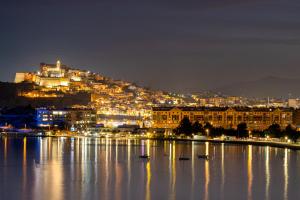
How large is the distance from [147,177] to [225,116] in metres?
56.4

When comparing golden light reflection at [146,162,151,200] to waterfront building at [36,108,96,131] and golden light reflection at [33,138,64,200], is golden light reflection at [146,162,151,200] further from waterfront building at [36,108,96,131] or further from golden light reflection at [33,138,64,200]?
waterfront building at [36,108,96,131]

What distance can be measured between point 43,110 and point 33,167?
7263cm

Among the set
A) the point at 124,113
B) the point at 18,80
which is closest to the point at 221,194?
the point at 124,113

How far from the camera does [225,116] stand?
8794 cm

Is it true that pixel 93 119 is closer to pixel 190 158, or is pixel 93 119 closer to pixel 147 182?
pixel 190 158

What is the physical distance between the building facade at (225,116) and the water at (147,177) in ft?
134

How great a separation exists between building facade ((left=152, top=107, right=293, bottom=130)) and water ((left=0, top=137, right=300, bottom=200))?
4071cm

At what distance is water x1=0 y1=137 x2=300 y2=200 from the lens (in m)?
27.0

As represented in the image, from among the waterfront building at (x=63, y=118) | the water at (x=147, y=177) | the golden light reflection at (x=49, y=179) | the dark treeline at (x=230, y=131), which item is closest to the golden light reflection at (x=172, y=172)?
the water at (x=147, y=177)

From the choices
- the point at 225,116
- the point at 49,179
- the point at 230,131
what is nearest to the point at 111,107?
the point at 225,116

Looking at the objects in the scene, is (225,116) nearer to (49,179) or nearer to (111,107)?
(111,107)

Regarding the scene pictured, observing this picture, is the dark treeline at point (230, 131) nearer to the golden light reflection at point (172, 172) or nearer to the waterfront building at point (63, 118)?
the golden light reflection at point (172, 172)

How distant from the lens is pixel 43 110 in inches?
4291

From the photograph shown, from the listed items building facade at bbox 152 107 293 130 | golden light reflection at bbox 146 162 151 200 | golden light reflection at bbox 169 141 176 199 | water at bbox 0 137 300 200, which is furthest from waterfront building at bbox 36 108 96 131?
golden light reflection at bbox 146 162 151 200
